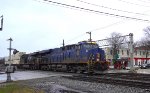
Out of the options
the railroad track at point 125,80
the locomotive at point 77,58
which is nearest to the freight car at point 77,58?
the locomotive at point 77,58

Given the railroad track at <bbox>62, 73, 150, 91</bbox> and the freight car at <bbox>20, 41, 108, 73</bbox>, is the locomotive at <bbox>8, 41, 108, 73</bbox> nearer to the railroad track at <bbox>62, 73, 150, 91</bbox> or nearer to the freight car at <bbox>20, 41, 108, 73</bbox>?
the freight car at <bbox>20, 41, 108, 73</bbox>

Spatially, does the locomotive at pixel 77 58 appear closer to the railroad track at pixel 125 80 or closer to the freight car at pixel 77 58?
the freight car at pixel 77 58

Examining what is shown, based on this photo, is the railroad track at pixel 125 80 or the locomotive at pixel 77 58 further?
the locomotive at pixel 77 58

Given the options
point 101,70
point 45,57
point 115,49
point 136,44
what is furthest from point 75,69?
point 136,44

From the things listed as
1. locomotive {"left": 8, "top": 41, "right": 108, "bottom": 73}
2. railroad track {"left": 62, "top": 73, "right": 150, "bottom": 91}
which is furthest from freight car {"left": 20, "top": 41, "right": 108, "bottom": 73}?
railroad track {"left": 62, "top": 73, "right": 150, "bottom": 91}

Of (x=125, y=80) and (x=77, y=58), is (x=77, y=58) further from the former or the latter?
(x=125, y=80)

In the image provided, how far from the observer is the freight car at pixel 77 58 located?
3253 centimetres

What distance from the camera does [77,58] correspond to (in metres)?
35.5

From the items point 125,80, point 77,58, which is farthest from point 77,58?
point 125,80

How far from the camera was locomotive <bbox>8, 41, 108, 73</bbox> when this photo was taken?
107 ft

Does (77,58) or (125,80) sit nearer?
(125,80)

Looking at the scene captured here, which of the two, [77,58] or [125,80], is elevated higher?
[77,58]

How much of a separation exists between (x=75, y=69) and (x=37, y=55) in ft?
66.4

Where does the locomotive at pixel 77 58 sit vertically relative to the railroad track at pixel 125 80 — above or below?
above
